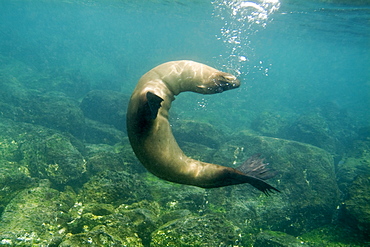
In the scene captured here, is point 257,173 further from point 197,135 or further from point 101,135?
point 101,135

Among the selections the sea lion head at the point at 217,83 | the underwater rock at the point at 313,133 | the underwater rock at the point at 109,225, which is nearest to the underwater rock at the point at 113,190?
the underwater rock at the point at 109,225

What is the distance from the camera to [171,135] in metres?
3.07

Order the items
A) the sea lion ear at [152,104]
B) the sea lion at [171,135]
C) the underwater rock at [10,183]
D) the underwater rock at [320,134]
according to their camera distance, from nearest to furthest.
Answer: the sea lion ear at [152,104], the sea lion at [171,135], the underwater rock at [10,183], the underwater rock at [320,134]

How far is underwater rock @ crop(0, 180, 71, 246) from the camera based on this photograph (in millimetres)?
3957

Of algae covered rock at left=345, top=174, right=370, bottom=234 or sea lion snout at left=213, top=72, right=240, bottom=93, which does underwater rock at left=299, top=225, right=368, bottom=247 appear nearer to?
algae covered rock at left=345, top=174, right=370, bottom=234

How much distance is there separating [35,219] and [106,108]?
11.4 meters

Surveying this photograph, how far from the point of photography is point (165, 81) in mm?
3070

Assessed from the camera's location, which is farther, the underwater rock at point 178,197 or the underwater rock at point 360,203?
the underwater rock at point 178,197

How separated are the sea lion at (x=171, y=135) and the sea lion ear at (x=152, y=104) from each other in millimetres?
250

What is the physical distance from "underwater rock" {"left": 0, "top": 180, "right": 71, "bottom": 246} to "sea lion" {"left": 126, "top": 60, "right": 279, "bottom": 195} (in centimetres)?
294

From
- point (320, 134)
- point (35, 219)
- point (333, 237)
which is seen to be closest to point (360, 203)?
point (333, 237)

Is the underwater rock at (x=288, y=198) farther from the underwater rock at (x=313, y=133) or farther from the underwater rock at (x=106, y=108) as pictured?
the underwater rock at (x=106, y=108)

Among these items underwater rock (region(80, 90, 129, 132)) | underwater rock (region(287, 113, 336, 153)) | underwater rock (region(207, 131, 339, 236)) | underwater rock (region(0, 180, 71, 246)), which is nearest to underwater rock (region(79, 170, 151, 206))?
underwater rock (region(0, 180, 71, 246))

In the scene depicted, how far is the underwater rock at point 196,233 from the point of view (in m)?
4.26
